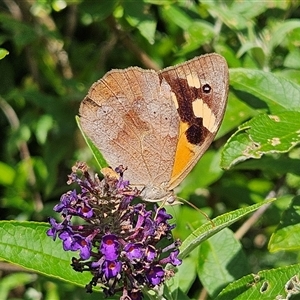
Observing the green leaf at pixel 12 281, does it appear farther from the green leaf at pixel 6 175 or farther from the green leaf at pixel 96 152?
the green leaf at pixel 96 152

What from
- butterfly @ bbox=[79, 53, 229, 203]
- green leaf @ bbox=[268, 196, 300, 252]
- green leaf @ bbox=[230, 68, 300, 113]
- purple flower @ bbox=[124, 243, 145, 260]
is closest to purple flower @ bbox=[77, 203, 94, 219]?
purple flower @ bbox=[124, 243, 145, 260]

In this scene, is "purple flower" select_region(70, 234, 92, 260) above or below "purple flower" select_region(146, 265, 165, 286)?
above

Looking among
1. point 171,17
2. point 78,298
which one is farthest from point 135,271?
point 171,17

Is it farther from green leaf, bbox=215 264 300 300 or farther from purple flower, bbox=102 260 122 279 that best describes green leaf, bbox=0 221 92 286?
green leaf, bbox=215 264 300 300

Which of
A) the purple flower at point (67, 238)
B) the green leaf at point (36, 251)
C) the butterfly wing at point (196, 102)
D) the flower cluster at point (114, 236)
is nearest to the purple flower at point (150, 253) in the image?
the flower cluster at point (114, 236)

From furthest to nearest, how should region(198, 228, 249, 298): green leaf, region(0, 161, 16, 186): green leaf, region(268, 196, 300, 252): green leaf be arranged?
1. region(0, 161, 16, 186): green leaf
2. region(198, 228, 249, 298): green leaf
3. region(268, 196, 300, 252): green leaf

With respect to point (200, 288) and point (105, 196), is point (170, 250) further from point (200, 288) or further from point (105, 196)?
point (200, 288)

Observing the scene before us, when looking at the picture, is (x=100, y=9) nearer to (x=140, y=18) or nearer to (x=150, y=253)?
(x=140, y=18)
